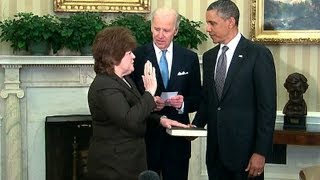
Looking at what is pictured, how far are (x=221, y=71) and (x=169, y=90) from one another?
0.32 m

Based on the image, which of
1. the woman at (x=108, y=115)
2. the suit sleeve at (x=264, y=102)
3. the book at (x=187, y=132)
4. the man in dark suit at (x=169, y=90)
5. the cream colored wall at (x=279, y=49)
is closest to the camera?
the woman at (x=108, y=115)

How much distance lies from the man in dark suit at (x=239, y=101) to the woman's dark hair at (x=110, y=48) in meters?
0.60

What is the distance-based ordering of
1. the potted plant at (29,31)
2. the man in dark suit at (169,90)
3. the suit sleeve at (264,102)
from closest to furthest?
the suit sleeve at (264,102), the man in dark suit at (169,90), the potted plant at (29,31)

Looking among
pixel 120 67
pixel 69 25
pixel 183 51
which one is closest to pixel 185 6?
pixel 69 25

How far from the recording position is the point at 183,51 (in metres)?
3.22

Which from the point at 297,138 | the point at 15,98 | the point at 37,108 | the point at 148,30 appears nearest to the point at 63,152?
the point at 37,108

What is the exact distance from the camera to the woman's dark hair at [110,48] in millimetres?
2562

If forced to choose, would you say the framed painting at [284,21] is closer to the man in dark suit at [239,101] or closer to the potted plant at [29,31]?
the potted plant at [29,31]

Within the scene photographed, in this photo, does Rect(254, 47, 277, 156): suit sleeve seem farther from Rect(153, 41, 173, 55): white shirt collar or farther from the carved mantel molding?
the carved mantel molding

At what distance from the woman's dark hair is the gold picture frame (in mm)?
2394

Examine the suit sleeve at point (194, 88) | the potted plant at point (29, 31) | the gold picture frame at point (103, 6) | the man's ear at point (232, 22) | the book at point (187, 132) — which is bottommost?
the book at point (187, 132)

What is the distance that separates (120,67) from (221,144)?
0.74m

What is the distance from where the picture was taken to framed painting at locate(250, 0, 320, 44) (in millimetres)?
4922

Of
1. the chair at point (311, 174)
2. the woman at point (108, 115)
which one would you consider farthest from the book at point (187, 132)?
the chair at point (311, 174)
